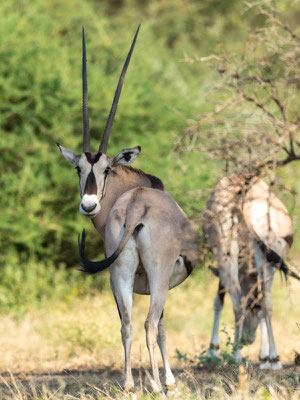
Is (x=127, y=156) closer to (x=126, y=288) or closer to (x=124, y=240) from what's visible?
(x=124, y=240)

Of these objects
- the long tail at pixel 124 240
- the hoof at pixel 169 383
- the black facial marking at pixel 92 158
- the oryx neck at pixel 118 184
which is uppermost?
the black facial marking at pixel 92 158

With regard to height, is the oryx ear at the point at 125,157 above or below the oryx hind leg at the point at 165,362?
above

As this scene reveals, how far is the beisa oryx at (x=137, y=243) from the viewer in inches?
227

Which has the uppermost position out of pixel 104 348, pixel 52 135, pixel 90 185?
pixel 52 135

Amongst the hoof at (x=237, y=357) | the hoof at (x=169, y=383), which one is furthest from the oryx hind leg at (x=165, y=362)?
the hoof at (x=237, y=357)

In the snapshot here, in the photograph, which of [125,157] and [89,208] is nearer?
[89,208]

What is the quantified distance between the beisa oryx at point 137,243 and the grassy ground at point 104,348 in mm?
357

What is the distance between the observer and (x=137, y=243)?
5848 millimetres

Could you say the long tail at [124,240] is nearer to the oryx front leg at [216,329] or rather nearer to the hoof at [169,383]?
the hoof at [169,383]

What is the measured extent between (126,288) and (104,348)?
3309mm

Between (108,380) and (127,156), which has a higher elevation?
(127,156)

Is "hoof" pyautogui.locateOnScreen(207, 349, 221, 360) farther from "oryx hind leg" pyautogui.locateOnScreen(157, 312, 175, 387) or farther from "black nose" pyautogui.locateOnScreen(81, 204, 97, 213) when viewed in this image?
"black nose" pyautogui.locateOnScreen(81, 204, 97, 213)

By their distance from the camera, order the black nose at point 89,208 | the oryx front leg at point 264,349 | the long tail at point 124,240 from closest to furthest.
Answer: the long tail at point 124,240
the black nose at point 89,208
the oryx front leg at point 264,349

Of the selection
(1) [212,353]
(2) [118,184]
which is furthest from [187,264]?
(1) [212,353]
